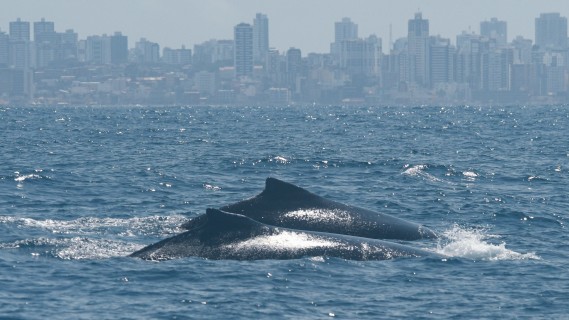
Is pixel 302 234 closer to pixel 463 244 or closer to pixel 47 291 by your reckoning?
pixel 463 244

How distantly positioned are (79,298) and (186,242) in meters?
3.97

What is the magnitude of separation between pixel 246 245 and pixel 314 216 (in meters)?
4.25

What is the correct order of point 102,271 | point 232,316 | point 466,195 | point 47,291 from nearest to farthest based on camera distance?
point 232,316 < point 47,291 < point 102,271 < point 466,195

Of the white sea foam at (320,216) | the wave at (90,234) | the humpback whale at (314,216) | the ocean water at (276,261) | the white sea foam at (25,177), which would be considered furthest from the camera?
the white sea foam at (25,177)

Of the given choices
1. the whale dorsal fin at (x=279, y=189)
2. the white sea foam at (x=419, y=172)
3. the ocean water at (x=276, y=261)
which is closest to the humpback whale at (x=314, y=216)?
the whale dorsal fin at (x=279, y=189)

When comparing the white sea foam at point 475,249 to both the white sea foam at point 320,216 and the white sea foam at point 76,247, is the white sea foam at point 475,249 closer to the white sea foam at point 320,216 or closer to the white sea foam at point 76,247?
the white sea foam at point 320,216

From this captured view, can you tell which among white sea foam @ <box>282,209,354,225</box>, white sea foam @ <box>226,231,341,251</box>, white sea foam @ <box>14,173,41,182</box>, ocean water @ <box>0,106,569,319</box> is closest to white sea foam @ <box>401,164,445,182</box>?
ocean water @ <box>0,106,569,319</box>

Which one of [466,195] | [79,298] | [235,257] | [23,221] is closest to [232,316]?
[79,298]

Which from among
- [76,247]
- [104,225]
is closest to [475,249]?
[76,247]

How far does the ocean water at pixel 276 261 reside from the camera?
20.3 metres

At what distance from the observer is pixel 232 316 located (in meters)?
19.4

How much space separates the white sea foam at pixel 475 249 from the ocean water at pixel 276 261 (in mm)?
56

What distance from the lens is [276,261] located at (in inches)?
925

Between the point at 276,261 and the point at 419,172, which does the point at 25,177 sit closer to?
the point at 419,172
